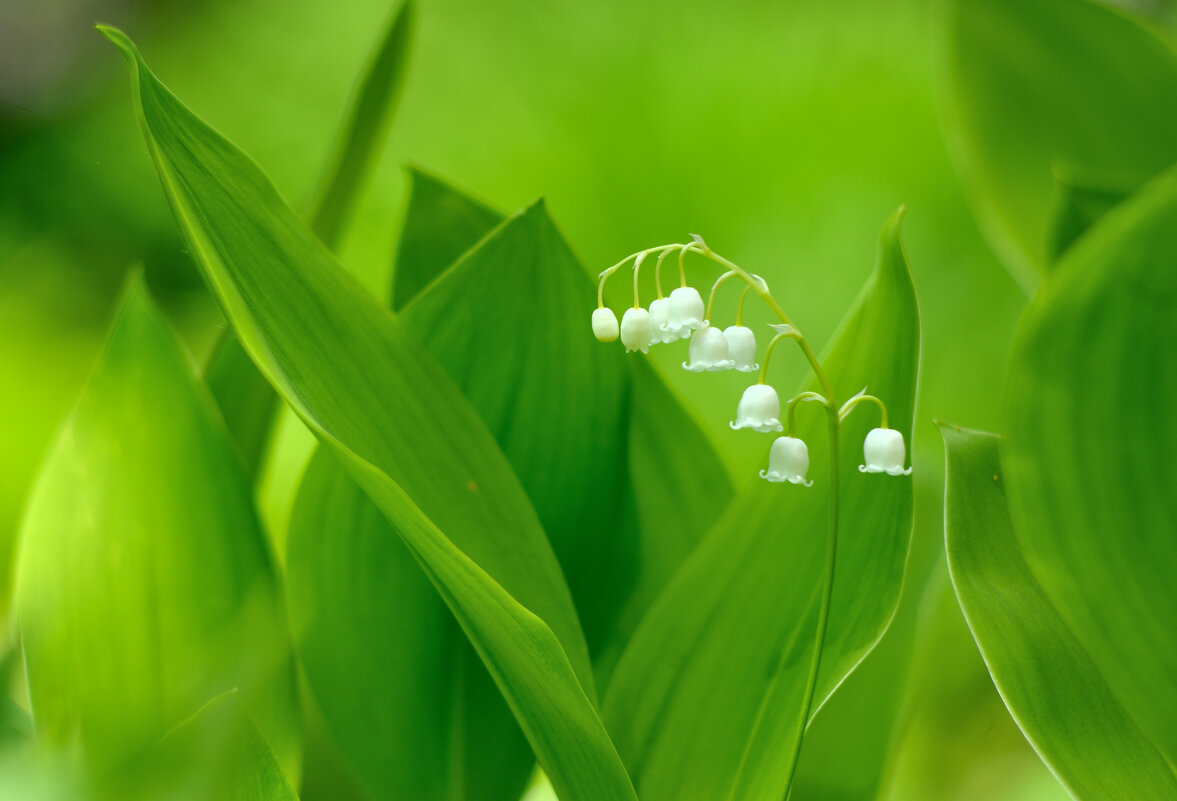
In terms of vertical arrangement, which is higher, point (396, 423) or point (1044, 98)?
point (1044, 98)

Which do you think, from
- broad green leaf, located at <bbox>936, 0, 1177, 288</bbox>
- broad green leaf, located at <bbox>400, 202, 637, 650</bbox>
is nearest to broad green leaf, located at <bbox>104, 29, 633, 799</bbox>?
broad green leaf, located at <bbox>400, 202, 637, 650</bbox>

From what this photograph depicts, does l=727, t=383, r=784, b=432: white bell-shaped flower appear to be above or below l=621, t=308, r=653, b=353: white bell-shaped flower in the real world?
below

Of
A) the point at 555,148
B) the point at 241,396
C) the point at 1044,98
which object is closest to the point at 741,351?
the point at 241,396

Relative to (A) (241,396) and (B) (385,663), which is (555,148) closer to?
(A) (241,396)

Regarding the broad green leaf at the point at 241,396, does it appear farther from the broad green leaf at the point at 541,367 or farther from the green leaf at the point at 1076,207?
the green leaf at the point at 1076,207

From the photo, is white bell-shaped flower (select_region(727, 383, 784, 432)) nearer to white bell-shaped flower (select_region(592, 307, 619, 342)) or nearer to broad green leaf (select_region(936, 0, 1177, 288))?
white bell-shaped flower (select_region(592, 307, 619, 342))

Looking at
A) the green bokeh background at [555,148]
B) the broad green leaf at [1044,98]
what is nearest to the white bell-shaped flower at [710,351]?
the broad green leaf at [1044,98]

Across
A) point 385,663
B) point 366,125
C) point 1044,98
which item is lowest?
point 385,663

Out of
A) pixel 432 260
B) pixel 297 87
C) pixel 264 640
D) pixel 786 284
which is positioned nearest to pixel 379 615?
pixel 264 640
